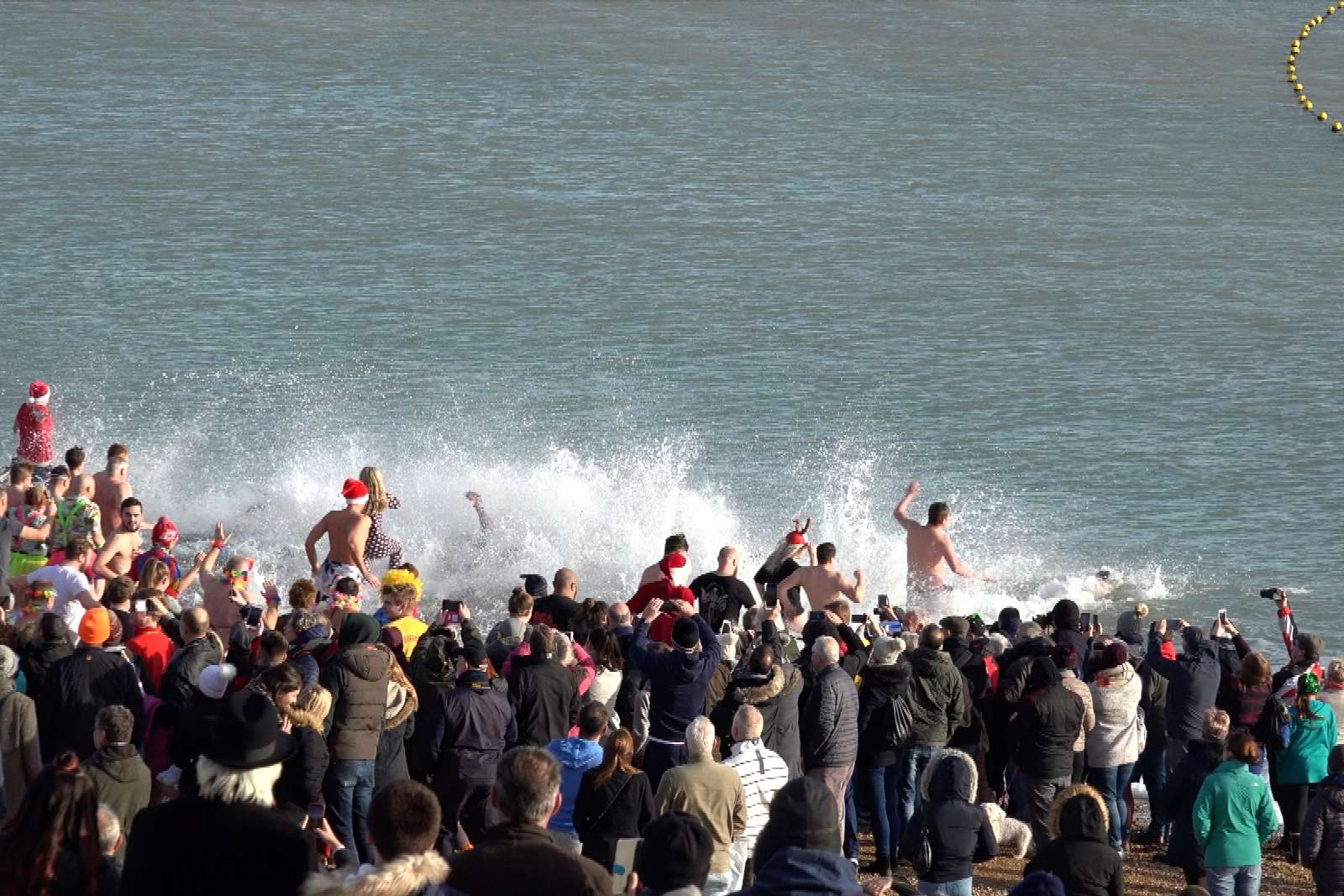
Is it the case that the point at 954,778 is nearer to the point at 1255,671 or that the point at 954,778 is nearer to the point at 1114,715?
the point at 1114,715

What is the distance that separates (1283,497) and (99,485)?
50.7 ft

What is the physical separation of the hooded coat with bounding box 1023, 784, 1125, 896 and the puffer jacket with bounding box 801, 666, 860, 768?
211 cm

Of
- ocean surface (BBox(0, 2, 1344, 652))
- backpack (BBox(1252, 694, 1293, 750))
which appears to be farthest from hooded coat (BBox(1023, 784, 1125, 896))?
ocean surface (BBox(0, 2, 1344, 652))

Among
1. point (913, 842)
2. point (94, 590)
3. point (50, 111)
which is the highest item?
point (50, 111)

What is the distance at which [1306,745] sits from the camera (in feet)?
33.5

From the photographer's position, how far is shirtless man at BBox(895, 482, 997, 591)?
1559 centimetres

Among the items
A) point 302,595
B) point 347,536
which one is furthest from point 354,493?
point 302,595

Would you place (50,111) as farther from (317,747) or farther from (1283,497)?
(317,747)

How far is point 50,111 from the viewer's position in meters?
45.3

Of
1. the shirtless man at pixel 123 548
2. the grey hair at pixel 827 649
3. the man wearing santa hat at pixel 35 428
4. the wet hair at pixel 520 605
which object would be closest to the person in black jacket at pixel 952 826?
the grey hair at pixel 827 649

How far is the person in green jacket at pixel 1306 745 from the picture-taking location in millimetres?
Result: 10180

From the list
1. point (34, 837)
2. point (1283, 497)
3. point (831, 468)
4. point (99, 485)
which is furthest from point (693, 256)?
point (34, 837)

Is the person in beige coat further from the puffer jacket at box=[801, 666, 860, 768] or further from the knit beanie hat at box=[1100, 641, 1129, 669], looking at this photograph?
the knit beanie hat at box=[1100, 641, 1129, 669]

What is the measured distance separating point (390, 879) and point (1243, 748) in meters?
4.72
